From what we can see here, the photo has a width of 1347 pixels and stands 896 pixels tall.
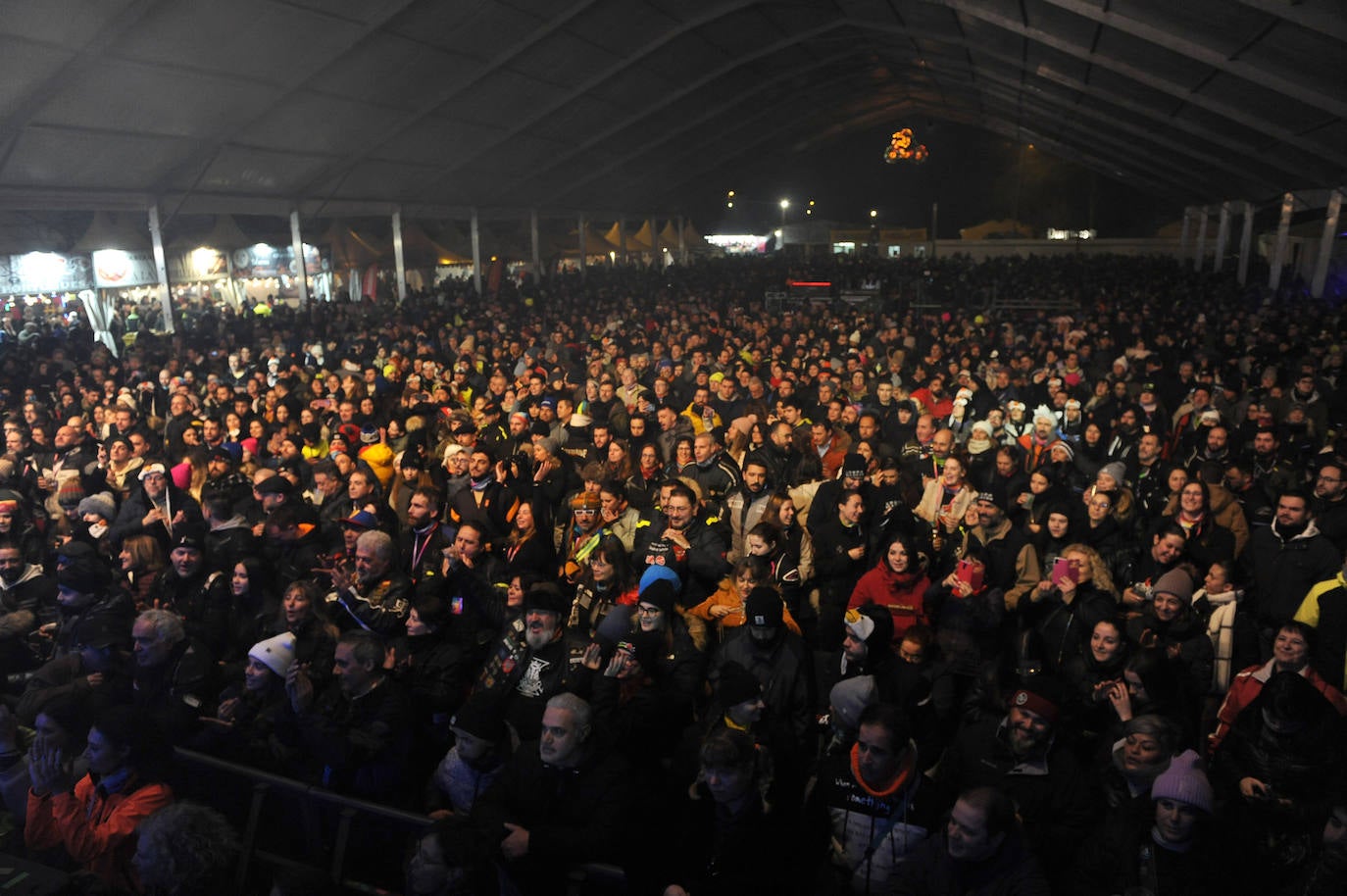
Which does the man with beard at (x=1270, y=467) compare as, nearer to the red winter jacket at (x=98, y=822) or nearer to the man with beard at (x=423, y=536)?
the man with beard at (x=423, y=536)

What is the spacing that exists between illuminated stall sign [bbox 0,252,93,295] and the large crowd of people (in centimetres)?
927

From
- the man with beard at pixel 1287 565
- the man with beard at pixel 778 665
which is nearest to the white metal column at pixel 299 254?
the man with beard at pixel 778 665

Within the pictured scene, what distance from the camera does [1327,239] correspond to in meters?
18.8

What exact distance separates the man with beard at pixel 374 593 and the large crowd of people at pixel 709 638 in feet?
0.07

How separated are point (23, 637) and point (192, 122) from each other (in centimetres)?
1221

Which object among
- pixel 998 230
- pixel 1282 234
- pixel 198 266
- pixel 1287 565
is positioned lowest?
pixel 1287 565

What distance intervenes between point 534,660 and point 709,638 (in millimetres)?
1012

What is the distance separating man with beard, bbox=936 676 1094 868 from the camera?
3053 mm

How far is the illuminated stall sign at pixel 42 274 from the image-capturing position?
15828 millimetres

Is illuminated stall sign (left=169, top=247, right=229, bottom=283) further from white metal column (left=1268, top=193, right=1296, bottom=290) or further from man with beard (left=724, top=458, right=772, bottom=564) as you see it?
white metal column (left=1268, top=193, right=1296, bottom=290)

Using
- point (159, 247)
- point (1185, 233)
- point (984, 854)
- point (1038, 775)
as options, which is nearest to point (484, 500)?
point (1038, 775)

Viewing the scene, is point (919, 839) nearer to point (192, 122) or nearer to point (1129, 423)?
point (1129, 423)

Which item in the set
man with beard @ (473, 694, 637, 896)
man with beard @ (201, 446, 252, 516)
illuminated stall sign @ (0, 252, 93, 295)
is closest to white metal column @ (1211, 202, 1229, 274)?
man with beard @ (201, 446, 252, 516)

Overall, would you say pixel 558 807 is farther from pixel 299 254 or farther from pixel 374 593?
pixel 299 254
